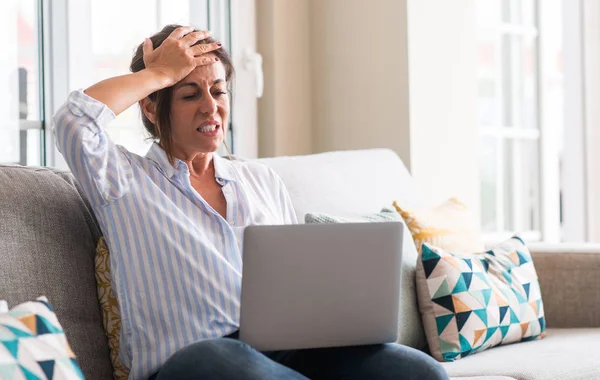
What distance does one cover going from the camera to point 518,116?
13.6 ft

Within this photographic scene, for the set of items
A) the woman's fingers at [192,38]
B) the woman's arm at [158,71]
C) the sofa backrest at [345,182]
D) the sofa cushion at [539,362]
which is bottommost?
the sofa cushion at [539,362]

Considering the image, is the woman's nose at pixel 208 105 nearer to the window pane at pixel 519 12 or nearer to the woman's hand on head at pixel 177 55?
the woman's hand on head at pixel 177 55

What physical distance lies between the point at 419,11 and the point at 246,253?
1977mm

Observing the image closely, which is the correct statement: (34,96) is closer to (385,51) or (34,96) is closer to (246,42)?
(246,42)

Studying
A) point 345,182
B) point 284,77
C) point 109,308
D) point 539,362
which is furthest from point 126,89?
point 284,77

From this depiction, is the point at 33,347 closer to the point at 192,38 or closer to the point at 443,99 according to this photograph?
the point at 192,38

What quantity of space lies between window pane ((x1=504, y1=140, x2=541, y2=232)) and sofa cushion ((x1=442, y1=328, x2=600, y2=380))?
187 cm

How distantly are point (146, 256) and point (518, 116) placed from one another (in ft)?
9.05

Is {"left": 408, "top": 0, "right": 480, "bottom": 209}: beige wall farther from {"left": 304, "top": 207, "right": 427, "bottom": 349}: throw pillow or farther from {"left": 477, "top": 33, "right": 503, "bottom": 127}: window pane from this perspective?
{"left": 304, "top": 207, "right": 427, "bottom": 349}: throw pillow

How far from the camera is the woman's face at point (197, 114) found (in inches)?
74.9

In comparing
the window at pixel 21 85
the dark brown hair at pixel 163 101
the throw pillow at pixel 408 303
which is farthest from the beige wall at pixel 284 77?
the dark brown hair at pixel 163 101

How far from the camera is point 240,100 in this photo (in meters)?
3.22

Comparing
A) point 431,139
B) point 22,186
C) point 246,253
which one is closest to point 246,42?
point 431,139

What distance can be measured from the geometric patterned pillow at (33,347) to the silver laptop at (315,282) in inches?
11.4
